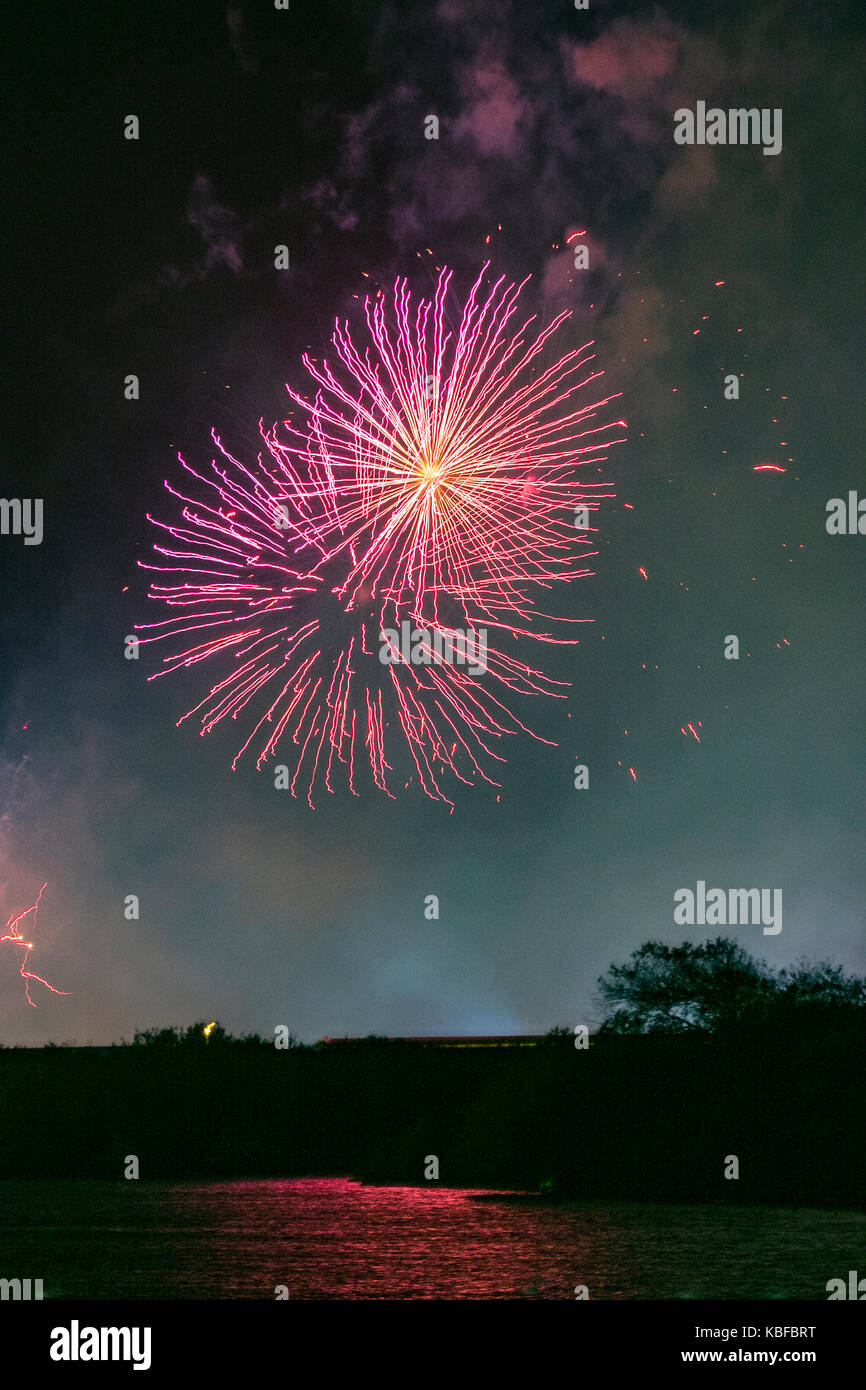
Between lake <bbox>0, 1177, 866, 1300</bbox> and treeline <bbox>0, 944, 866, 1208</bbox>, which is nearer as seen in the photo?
lake <bbox>0, 1177, 866, 1300</bbox>

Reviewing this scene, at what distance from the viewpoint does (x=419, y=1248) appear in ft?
50.9

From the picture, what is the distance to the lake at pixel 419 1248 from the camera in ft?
41.0

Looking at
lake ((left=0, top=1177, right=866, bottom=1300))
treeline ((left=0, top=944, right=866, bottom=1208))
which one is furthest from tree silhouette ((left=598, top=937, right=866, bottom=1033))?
lake ((left=0, top=1177, right=866, bottom=1300))

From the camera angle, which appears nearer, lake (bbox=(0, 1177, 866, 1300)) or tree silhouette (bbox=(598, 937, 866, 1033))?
lake (bbox=(0, 1177, 866, 1300))

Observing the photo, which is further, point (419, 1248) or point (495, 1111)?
point (495, 1111)

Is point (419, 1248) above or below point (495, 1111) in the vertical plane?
above

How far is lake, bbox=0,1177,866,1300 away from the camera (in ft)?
41.0

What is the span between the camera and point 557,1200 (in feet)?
79.4

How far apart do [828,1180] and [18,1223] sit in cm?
1556

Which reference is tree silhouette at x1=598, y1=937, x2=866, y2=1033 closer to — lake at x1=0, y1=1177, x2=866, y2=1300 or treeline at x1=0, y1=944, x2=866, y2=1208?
treeline at x1=0, y1=944, x2=866, y2=1208

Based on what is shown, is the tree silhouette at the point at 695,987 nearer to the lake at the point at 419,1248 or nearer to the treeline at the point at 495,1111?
the treeline at the point at 495,1111

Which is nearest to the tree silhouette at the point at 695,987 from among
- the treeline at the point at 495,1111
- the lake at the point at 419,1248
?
the treeline at the point at 495,1111
